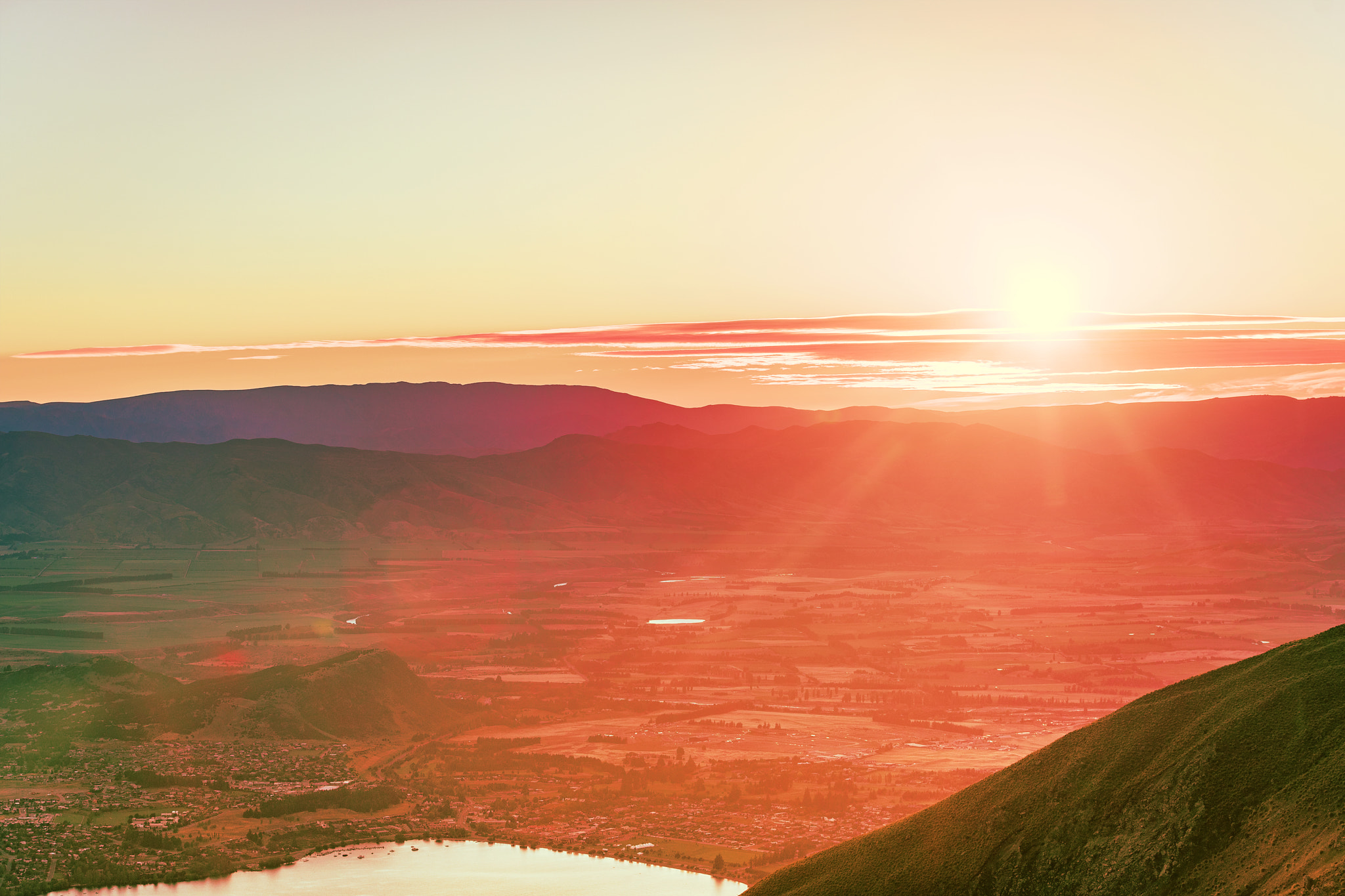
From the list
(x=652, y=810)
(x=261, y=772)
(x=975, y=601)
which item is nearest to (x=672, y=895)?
(x=652, y=810)

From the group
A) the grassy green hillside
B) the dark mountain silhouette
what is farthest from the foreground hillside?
the grassy green hillside

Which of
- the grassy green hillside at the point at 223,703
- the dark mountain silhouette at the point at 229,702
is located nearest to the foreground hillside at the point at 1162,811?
the dark mountain silhouette at the point at 229,702

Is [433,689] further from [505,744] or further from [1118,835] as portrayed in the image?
[1118,835]

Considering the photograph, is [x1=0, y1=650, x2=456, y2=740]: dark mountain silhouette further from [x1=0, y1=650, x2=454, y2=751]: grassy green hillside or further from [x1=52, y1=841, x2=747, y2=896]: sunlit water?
[x1=52, y1=841, x2=747, y2=896]: sunlit water

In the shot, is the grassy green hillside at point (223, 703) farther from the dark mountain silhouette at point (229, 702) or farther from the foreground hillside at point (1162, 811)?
the foreground hillside at point (1162, 811)

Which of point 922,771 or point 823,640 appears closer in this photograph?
point 922,771

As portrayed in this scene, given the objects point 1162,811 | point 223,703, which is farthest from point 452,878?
point 1162,811
